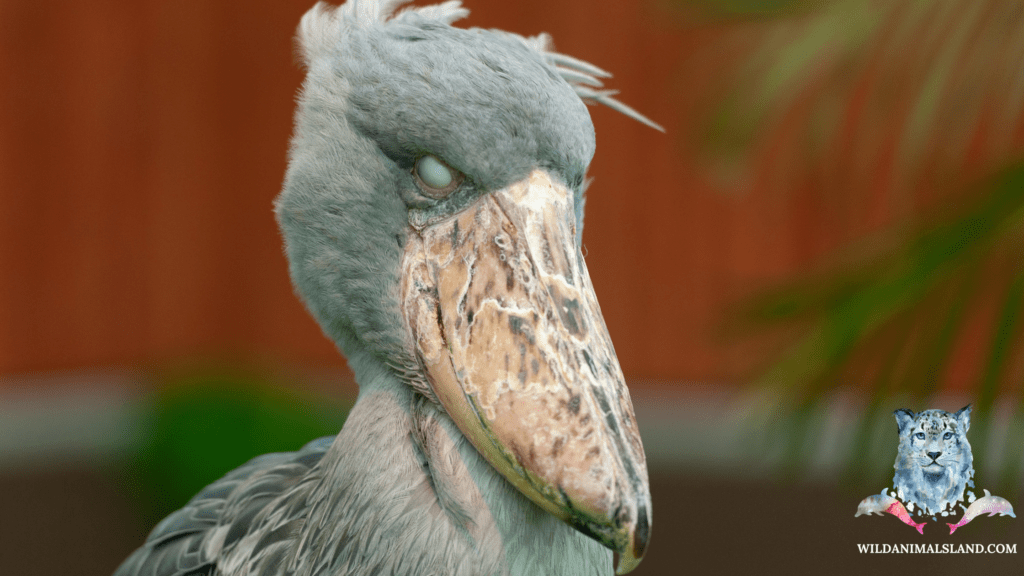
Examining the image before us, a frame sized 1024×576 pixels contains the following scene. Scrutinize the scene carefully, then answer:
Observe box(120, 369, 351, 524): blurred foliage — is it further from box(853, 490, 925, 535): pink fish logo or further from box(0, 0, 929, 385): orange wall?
box(853, 490, 925, 535): pink fish logo

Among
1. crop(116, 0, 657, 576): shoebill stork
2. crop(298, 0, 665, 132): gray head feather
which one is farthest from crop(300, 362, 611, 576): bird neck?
crop(298, 0, 665, 132): gray head feather

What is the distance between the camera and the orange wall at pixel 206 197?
2.95 m

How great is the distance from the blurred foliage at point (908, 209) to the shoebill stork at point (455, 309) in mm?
417

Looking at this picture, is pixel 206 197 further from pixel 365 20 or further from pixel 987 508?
pixel 987 508

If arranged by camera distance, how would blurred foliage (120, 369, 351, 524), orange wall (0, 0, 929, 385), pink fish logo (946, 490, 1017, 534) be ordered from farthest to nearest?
orange wall (0, 0, 929, 385) → blurred foliage (120, 369, 351, 524) → pink fish logo (946, 490, 1017, 534)

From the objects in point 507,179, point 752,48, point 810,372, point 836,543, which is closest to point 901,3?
point 752,48

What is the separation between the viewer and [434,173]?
0.82m

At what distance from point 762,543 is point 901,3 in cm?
162

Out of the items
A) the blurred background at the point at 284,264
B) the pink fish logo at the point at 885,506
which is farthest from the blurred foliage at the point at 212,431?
the pink fish logo at the point at 885,506

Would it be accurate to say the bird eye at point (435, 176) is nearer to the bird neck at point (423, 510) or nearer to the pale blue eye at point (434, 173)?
the pale blue eye at point (434, 173)

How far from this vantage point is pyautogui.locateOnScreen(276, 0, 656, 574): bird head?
747mm

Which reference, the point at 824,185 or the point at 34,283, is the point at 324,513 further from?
the point at 34,283

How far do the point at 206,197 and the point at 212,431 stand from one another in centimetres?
94

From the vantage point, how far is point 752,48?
133cm
